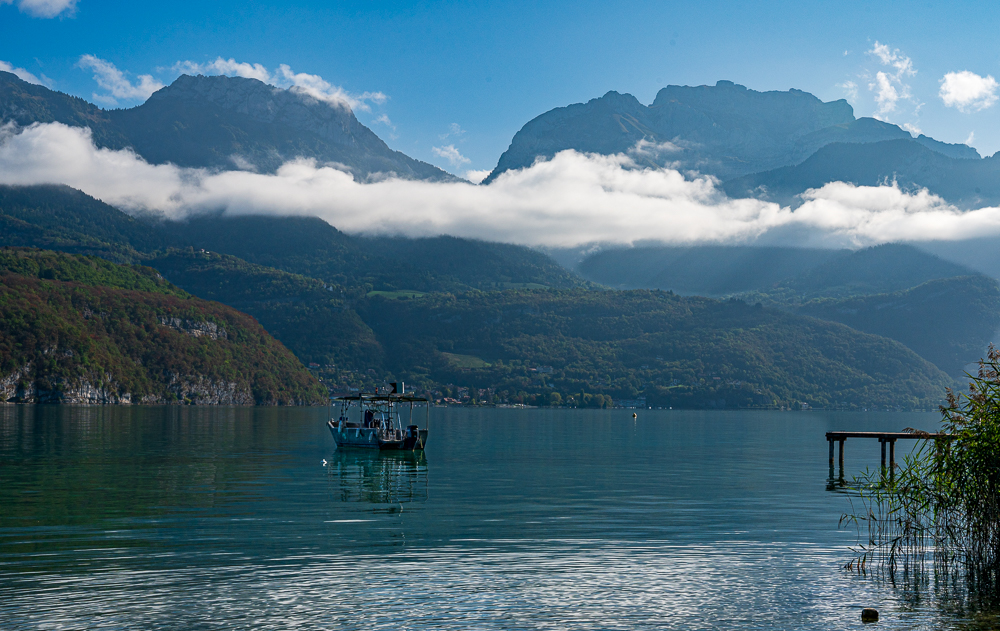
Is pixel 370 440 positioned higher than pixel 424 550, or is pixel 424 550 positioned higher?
pixel 424 550

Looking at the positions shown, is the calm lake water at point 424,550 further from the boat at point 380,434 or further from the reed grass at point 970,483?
the boat at point 380,434

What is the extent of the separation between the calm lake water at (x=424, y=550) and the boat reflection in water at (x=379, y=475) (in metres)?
0.37

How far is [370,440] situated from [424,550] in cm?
4958

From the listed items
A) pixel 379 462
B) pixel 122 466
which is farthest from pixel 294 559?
pixel 379 462

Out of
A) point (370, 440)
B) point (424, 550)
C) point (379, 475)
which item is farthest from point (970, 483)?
point (370, 440)

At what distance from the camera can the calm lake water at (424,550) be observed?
18.8 meters

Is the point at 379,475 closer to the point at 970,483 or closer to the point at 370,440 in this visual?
the point at 370,440

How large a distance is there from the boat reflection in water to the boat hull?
20.6 inches

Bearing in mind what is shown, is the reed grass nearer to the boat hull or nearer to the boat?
Result: the boat

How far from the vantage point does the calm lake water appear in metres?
18.8

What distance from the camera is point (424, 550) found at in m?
26.7

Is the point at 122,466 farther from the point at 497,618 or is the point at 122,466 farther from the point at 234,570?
the point at 497,618

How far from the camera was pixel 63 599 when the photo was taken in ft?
63.4

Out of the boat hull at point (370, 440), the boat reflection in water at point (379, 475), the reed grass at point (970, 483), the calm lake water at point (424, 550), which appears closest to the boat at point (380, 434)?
the boat hull at point (370, 440)
